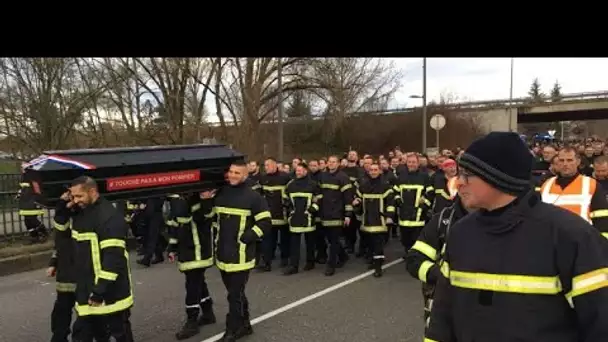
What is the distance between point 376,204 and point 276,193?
6.65 feet

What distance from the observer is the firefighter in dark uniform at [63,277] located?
5270mm

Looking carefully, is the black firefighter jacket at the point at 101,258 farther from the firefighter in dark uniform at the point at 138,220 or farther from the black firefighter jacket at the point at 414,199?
the firefighter in dark uniform at the point at 138,220

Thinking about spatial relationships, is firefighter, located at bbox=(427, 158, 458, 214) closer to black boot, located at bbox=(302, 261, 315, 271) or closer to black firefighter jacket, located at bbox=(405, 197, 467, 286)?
black boot, located at bbox=(302, 261, 315, 271)

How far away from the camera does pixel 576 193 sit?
5199 millimetres

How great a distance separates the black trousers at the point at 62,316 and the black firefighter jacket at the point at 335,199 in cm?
487

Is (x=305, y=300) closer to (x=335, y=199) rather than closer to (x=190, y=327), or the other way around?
(x=190, y=327)

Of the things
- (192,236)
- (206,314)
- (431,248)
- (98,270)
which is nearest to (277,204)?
(206,314)

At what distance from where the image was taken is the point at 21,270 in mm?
9742

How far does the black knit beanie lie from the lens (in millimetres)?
2238

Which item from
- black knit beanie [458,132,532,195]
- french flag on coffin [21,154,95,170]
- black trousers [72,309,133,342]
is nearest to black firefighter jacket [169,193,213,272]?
black trousers [72,309,133,342]

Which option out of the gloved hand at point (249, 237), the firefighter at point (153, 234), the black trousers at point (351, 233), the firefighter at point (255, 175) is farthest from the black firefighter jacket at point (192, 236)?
the black trousers at point (351, 233)

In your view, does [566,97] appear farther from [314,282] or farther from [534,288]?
[534,288]
